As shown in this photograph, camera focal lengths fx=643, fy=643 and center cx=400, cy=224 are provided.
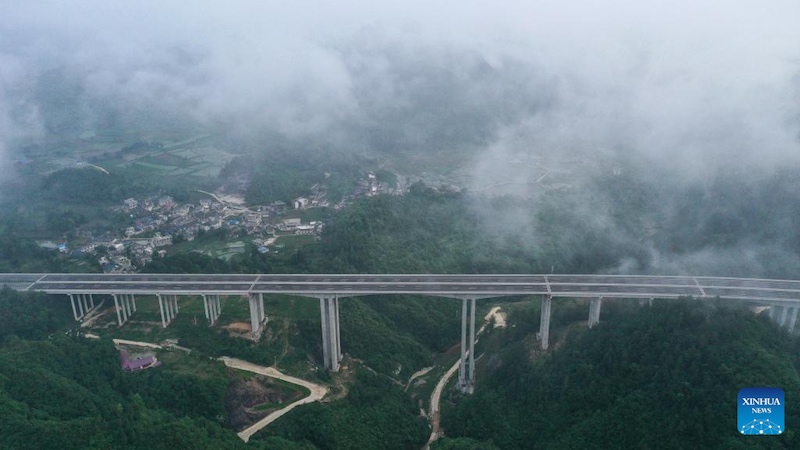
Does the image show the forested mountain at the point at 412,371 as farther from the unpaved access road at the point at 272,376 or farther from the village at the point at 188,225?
the village at the point at 188,225

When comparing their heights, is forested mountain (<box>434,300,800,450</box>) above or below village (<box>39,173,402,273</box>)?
below

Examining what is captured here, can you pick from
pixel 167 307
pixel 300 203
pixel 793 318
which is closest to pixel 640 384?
pixel 793 318

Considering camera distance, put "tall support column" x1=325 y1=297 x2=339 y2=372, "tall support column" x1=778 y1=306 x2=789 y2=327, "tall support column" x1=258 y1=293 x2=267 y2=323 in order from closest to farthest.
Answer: "tall support column" x1=778 y1=306 x2=789 y2=327 < "tall support column" x1=325 y1=297 x2=339 y2=372 < "tall support column" x1=258 y1=293 x2=267 y2=323

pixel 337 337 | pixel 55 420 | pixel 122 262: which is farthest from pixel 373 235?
pixel 55 420

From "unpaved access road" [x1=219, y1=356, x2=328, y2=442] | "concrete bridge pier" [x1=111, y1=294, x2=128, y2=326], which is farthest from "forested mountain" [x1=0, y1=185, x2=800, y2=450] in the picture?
"concrete bridge pier" [x1=111, y1=294, x2=128, y2=326]

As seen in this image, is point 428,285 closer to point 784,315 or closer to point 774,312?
point 774,312

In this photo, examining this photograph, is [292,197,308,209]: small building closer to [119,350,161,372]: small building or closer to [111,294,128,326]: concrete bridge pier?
[111,294,128,326]: concrete bridge pier

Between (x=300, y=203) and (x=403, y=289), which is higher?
(x=300, y=203)
